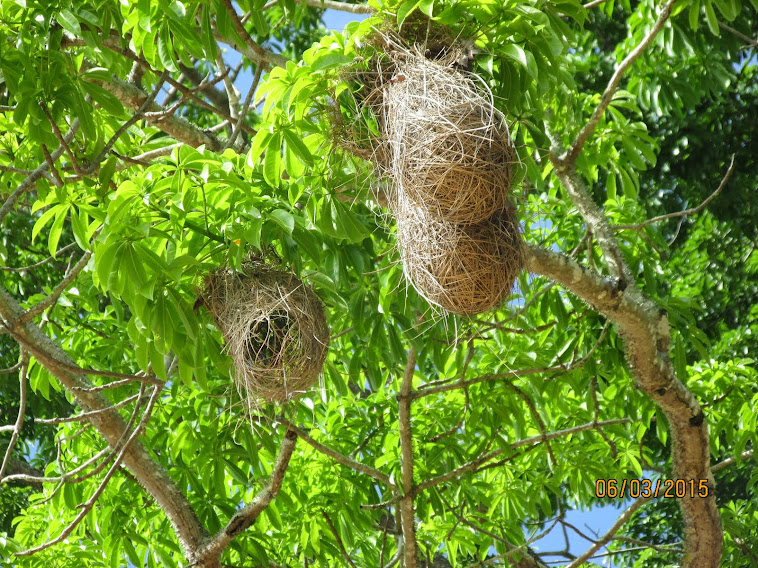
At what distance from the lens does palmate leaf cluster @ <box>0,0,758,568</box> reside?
2393 millimetres

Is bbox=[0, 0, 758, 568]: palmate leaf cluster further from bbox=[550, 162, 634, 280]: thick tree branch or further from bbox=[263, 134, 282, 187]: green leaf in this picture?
bbox=[550, 162, 634, 280]: thick tree branch

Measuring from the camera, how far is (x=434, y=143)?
211 cm

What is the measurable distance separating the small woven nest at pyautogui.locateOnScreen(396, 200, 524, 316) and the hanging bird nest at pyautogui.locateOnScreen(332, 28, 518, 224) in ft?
0.13

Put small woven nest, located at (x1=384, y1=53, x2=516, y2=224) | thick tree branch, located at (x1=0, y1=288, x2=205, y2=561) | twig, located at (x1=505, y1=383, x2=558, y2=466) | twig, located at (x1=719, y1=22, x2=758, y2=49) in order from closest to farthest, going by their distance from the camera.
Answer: small woven nest, located at (x1=384, y1=53, x2=516, y2=224)
thick tree branch, located at (x1=0, y1=288, x2=205, y2=561)
twig, located at (x1=505, y1=383, x2=558, y2=466)
twig, located at (x1=719, y1=22, x2=758, y2=49)

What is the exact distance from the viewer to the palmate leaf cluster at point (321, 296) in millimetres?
2393

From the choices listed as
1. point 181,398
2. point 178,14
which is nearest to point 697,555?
point 181,398

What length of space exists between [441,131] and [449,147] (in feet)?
0.15

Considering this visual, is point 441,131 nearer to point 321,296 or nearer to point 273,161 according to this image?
point 273,161

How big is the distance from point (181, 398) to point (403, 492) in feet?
3.39

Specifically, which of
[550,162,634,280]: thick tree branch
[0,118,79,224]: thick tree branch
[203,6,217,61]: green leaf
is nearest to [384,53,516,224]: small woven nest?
[203,6,217,61]: green leaf

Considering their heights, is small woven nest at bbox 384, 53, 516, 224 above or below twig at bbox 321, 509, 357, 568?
above
